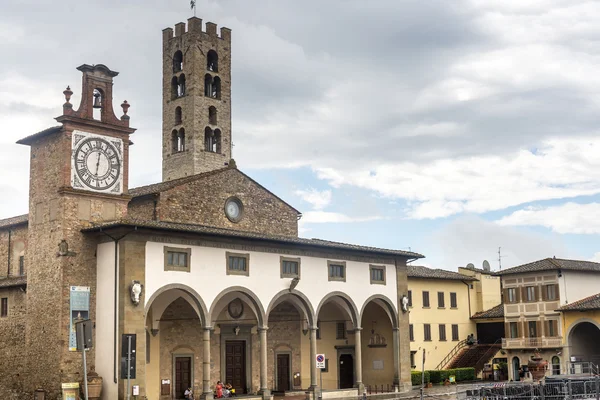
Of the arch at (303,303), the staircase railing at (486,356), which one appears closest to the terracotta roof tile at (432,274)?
the staircase railing at (486,356)

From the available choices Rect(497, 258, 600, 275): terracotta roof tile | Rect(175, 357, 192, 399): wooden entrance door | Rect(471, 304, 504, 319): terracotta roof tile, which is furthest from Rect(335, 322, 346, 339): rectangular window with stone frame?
Rect(471, 304, 504, 319): terracotta roof tile

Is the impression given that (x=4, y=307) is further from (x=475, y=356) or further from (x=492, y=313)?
(x=492, y=313)

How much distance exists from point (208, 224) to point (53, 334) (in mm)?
9737

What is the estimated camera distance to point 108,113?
1346 inches

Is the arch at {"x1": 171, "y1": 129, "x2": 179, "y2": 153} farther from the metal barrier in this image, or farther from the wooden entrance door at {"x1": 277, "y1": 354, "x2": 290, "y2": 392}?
the metal barrier

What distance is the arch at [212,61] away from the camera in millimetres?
57594

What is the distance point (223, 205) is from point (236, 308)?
5.04 m

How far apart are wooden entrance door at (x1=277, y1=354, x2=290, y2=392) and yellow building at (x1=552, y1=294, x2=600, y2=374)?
62.4ft

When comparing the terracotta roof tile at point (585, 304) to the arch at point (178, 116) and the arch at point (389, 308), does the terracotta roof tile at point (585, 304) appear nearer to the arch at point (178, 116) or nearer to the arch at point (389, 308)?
the arch at point (389, 308)

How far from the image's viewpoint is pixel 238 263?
35.1 metres

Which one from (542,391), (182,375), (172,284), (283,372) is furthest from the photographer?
(283,372)

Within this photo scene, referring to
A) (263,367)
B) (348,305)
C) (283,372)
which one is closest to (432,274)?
(348,305)

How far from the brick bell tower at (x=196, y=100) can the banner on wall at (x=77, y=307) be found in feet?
78.4

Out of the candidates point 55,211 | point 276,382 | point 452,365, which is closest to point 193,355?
point 276,382
